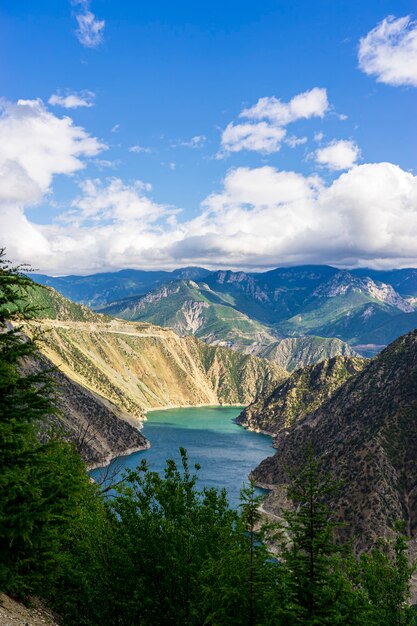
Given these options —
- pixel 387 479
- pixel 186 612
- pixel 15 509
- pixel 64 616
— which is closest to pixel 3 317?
pixel 15 509

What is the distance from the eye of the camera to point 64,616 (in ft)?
95.2

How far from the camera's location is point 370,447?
12925 centimetres

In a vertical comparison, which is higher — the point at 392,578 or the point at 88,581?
the point at 88,581

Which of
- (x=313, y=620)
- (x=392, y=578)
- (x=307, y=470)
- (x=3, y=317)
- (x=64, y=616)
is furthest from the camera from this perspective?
(x=392, y=578)

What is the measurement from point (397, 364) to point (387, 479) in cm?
5383

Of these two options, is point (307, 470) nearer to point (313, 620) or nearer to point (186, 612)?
point (313, 620)

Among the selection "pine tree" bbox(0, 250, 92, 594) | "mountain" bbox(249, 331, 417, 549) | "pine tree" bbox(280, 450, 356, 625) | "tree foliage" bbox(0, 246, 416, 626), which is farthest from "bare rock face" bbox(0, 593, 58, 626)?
"mountain" bbox(249, 331, 417, 549)

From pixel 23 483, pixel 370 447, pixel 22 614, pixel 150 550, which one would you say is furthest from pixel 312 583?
pixel 370 447

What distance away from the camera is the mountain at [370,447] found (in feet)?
368

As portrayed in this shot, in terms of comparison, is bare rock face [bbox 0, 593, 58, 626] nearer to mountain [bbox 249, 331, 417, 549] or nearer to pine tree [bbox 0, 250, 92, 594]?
pine tree [bbox 0, 250, 92, 594]

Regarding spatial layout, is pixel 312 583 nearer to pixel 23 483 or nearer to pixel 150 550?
pixel 150 550

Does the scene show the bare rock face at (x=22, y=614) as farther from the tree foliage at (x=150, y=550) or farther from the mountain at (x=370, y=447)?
the mountain at (x=370, y=447)

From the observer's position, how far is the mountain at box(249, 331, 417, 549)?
368ft

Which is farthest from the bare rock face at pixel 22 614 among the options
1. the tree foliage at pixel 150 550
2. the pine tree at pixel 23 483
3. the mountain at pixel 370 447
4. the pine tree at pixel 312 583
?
the mountain at pixel 370 447
